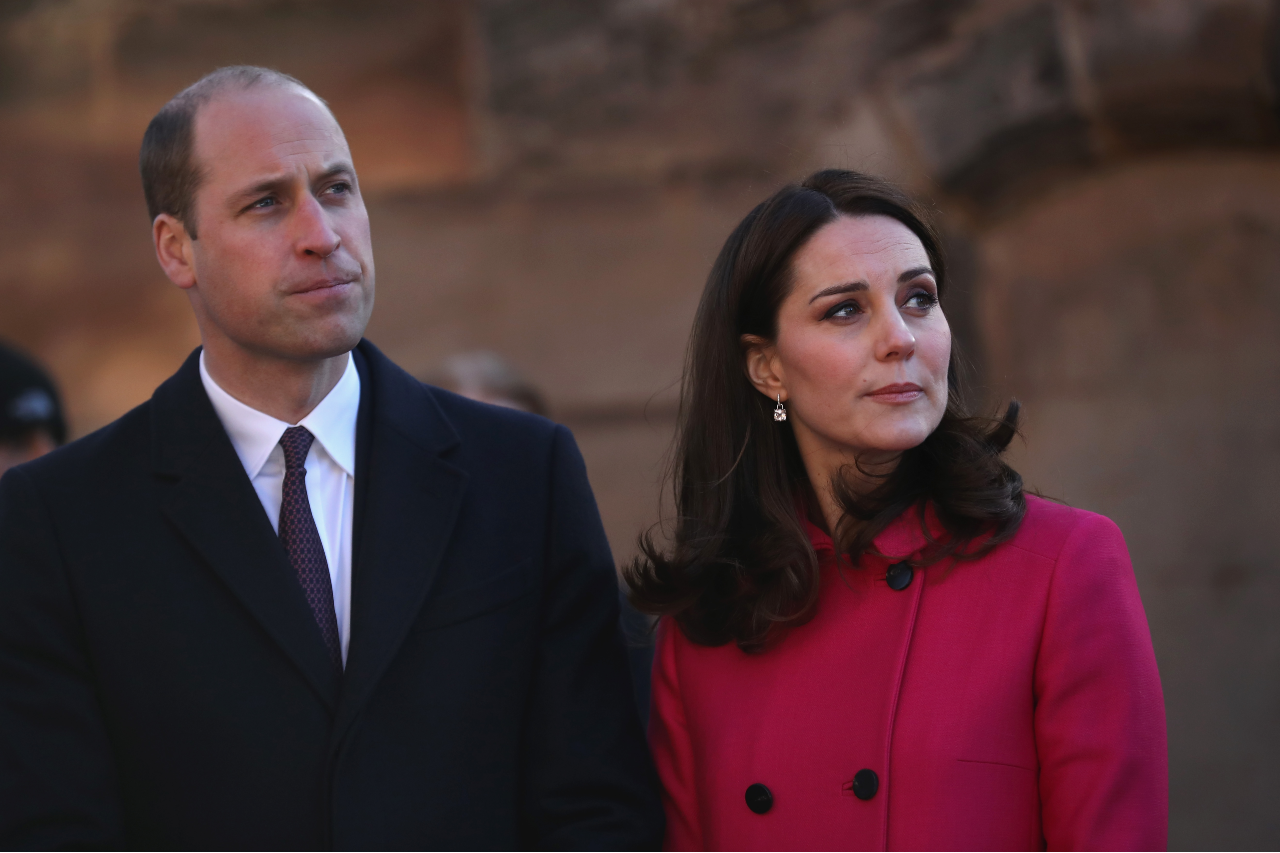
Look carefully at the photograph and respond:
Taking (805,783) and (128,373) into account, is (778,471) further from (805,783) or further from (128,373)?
(128,373)

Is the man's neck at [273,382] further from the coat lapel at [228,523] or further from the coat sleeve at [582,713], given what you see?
the coat sleeve at [582,713]

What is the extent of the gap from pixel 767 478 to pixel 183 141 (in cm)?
116

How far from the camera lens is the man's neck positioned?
6.94ft

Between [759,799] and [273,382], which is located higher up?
[273,382]

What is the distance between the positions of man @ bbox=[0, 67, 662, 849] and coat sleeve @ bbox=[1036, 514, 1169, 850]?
67 cm

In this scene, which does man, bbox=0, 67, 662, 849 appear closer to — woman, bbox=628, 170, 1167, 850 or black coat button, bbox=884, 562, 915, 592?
woman, bbox=628, 170, 1167, 850

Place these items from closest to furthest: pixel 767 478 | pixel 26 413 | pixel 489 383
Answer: pixel 767 478 → pixel 26 413 → pixel 489 383

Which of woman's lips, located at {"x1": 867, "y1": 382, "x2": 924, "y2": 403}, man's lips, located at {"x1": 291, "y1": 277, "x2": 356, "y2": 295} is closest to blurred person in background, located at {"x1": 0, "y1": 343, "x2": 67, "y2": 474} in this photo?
man's lips, located at {"x1": 291, "y1": 277, "x2": 356, "y2": 295}

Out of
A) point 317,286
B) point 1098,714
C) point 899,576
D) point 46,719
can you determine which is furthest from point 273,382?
point 1098,714

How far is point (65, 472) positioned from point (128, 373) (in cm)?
302

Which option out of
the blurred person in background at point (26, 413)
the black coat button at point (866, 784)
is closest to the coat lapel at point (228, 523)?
the black coat button at point (866, 784)

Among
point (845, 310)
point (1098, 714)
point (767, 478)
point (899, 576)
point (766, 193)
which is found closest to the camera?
point (1098, 714)

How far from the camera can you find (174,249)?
7.13 feet

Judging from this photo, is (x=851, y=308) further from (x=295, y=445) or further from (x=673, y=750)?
(x=295, y=445)
